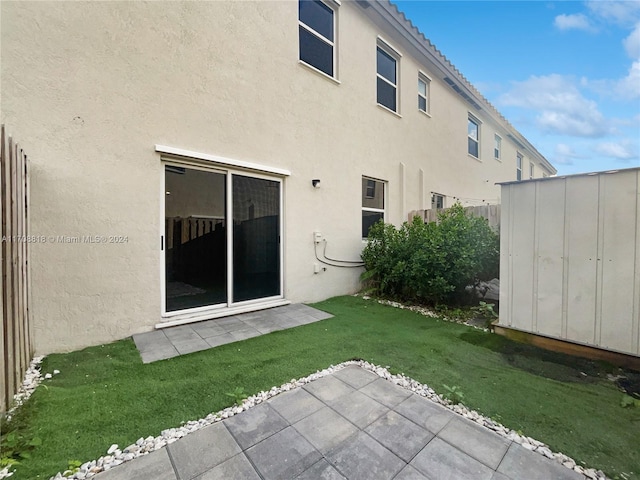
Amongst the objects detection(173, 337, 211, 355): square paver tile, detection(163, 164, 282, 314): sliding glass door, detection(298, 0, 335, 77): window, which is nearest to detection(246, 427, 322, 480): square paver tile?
detection(173, 337, 211, 355): square paver tile

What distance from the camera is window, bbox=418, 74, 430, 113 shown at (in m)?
9.02

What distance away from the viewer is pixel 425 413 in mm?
2178

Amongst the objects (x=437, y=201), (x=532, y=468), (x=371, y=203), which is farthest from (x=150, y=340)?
(x=437, y=201)

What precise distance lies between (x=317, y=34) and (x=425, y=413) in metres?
6.98

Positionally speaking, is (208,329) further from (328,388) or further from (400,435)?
(400,435)

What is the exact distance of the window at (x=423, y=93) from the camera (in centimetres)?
902

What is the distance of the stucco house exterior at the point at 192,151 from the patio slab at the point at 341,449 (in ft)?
8.20

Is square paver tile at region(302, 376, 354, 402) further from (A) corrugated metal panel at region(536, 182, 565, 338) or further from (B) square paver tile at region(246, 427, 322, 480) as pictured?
(A) corrugated metal panel at region(536, 182, 565, 338)

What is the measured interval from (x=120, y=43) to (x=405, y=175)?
6816 millimetres

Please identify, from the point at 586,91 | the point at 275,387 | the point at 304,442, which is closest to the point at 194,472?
the point at 304,442

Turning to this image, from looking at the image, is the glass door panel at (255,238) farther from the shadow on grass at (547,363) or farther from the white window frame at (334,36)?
the shadow on grass at (547,363)

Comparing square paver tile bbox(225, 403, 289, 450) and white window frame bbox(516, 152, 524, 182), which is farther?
white window frame bbox(516, 152, 524, 182)

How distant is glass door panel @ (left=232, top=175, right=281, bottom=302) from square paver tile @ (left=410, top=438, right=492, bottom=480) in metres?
3.65

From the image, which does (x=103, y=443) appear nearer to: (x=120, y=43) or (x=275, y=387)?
(x=275, y=387)
